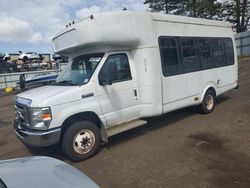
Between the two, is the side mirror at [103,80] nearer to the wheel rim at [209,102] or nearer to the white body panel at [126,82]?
the white body panel at [126,82]

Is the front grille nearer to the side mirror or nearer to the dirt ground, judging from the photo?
the dirt ground

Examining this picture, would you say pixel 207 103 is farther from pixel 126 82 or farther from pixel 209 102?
pixel 126 82

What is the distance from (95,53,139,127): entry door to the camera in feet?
20.7

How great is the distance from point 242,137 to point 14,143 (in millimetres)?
5652

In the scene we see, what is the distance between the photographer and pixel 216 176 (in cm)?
469

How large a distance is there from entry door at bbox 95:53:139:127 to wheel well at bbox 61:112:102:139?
0.69ft

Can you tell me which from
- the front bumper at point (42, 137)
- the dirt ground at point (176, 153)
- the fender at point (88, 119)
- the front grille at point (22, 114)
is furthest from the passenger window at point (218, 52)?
the front grille at point (22, 114)

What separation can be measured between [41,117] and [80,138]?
0.91 meters

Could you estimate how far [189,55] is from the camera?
826cm

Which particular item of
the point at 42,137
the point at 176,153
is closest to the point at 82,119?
the point at 42,137

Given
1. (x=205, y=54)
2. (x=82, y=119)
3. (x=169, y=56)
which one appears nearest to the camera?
(x=82, y=119)

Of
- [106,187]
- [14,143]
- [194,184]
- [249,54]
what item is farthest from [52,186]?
[249,54]

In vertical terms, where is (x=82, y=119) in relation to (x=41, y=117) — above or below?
below

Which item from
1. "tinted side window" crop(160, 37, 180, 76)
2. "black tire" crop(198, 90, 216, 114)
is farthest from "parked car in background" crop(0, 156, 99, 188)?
"black tire" crop(198, 90, 216, 114)
